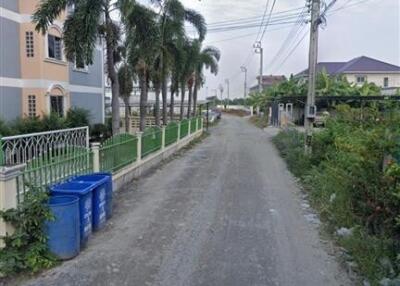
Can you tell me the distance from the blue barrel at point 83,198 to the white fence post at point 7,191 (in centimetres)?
54

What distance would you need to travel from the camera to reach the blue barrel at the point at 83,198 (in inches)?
220

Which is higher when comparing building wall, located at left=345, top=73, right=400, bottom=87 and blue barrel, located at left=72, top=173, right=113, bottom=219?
building wall, located at left=345, top=73, right=400, bottom=87

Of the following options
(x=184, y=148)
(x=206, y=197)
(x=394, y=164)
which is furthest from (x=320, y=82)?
(x=394, y=164)

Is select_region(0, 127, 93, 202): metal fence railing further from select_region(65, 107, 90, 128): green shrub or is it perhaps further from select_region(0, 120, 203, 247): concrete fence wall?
select_region(65, 107, 90, 128): green shrub

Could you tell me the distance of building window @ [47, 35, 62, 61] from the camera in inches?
715

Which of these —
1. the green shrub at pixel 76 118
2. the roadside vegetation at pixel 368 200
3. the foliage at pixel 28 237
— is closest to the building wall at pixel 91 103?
the green shrub at pixel 76 118

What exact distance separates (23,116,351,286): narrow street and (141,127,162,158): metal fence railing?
5.57 ft

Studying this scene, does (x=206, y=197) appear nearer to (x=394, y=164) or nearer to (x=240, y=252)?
(x=240, y=252)

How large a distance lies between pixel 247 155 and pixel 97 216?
11.3 meters

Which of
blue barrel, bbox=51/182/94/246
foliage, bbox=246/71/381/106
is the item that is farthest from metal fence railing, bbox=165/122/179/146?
foliage, bbox=246/71/381/106

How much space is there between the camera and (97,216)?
6438 mm

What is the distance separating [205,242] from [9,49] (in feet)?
46.0

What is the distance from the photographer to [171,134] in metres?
16.7

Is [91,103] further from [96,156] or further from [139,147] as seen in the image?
[96,156]
